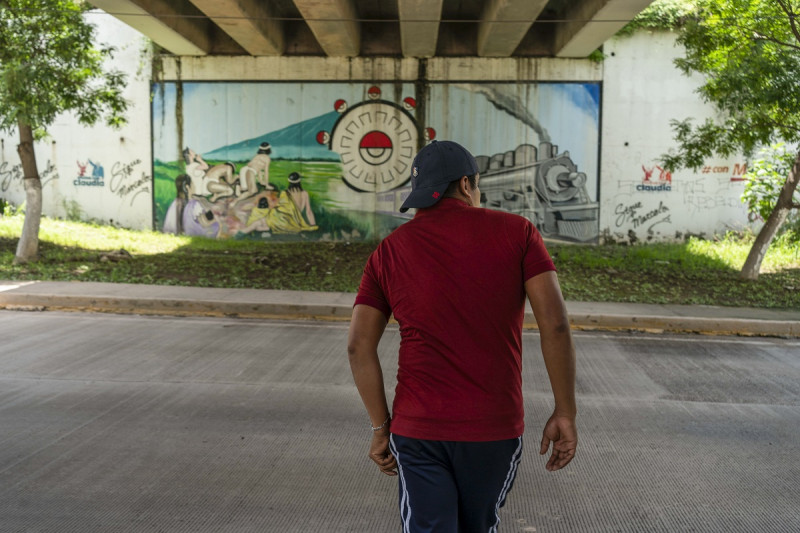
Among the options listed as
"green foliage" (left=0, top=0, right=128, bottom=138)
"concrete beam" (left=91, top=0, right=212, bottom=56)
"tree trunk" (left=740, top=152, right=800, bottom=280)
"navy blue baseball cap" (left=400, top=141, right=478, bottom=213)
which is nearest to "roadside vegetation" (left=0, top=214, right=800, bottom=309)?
"tree trunk" (left=740, top=152, right=800, bottom=280)

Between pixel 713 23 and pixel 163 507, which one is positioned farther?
pixel 713 23

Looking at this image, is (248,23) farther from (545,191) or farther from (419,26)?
(545,191)

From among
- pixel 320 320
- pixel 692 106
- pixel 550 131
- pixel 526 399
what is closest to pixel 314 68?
pixel 550 131

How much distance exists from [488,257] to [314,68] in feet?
66.5

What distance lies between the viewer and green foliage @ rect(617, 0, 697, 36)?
2078 centimetres

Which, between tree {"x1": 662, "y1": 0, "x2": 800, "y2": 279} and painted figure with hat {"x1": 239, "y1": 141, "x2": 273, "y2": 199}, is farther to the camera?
painted figure with hat {"x1": 239, "y1": 141, "x2": 273, "y2": 199}

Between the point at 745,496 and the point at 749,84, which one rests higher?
the point at 749,84

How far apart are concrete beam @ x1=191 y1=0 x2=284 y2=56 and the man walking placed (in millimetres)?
14678

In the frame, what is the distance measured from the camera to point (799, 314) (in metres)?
11.5

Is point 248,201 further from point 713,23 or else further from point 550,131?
point 713,23

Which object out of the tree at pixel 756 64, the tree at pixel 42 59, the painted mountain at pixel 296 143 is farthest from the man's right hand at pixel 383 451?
the painted mountain at pixel 296 143

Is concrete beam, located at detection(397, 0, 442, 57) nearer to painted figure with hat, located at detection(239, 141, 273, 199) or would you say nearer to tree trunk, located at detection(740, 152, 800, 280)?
painted figure with hat, located at detection(239, 141, 273, 199)

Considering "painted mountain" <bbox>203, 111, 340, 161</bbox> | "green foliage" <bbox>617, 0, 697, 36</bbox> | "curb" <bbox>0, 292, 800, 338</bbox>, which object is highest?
"green foliage" <bbox>617, 0, 697, 36</bbox>

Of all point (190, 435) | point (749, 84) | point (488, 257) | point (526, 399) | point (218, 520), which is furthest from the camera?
point (749, 84)
